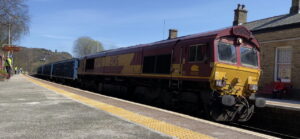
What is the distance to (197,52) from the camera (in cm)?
1027

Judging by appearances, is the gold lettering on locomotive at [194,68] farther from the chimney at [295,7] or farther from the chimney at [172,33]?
the chimney at [172,33]

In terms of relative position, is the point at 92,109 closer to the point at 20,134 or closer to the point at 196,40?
the point at 20,134

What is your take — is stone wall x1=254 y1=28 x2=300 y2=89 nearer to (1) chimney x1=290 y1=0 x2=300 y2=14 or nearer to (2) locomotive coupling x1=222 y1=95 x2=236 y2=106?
(1) chimney x1=290 y1=0 x2=300 y2=14

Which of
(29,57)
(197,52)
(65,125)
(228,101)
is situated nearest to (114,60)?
(197,52)

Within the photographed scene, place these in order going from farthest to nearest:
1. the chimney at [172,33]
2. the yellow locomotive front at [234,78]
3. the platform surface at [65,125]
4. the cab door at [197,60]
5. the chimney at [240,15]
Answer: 1. the chimney at [172,33]
2. the chimney at [240,15]
3. the cab door at [197,60]
4. the yellow locomotive front at [234,78]
5. the platform surface at [65,125]

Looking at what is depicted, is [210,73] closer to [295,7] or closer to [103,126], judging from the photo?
[103,126]

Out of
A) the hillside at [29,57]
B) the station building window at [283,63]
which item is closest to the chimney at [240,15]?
the station building window at [283,63]

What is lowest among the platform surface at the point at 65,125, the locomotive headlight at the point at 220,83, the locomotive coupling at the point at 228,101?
the platform surface at the point at 65,125

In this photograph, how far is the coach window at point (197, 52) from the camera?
10037 millimetres

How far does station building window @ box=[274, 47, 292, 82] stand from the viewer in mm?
18516

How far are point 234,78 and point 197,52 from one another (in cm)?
158

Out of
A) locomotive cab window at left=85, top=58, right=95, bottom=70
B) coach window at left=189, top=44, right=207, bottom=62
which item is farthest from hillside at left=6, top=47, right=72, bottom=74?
coach window at left=189, top=44, right=207, bottom=62

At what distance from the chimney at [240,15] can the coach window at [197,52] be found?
17.4 meters

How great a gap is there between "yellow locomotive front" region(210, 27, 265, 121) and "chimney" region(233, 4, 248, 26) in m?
16.4
